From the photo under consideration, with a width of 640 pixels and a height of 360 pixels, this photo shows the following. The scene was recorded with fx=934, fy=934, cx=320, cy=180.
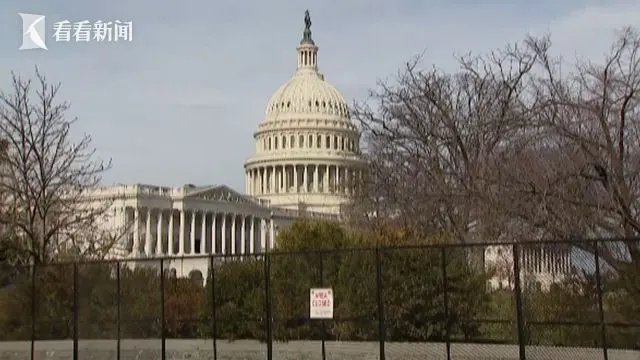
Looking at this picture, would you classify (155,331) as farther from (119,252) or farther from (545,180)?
(119,252)

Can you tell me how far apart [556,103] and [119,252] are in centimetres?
4508

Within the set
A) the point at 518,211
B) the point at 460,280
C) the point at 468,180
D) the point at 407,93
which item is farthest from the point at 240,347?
the point at 407,93

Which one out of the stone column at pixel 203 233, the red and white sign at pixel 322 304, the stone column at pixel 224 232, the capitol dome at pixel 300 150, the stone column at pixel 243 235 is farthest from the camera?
the capitol dome at pixel 300 150

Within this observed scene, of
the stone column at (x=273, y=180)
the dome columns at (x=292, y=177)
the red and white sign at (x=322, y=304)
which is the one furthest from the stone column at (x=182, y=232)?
the red and white sign at (x=322, y=304)

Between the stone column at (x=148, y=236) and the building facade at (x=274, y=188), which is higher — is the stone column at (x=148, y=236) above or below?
below

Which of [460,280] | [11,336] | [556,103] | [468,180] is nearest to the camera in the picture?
[556,103]

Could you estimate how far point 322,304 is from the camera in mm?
18156

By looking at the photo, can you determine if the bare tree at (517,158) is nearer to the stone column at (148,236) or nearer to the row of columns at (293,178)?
the stone column at (148,236)

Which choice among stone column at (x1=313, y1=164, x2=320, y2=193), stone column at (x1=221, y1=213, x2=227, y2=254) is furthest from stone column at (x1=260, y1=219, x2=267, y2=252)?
stone column at (x1=313, y1=164, x2=320, y2=193)

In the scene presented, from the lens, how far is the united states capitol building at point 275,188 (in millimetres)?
107500

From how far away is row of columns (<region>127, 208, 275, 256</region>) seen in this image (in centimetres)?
10225

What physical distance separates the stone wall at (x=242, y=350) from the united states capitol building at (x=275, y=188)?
76.1 m

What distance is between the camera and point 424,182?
108ft

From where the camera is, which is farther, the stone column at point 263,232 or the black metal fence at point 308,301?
the stone column at point 263,232
